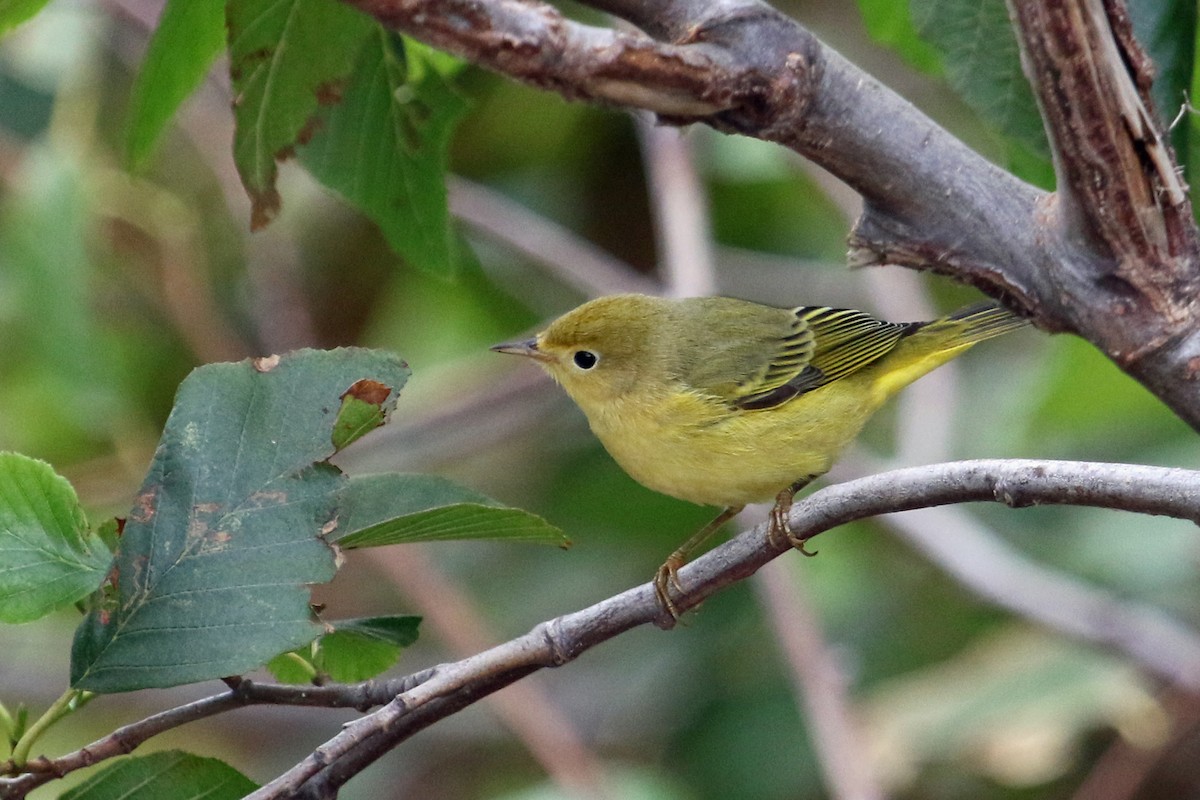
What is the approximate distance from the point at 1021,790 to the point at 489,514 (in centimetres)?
316

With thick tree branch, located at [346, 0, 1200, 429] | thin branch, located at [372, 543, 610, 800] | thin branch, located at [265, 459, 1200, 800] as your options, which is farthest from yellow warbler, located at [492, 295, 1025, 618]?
thick tree branch, located at [346, 0, 1200, 429]

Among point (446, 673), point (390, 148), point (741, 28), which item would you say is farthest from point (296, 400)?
point (741, 28)

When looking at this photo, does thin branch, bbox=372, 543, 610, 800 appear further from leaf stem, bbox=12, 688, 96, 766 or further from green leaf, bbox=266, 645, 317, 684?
leaf stem, bbox=12, 688, 96, 766

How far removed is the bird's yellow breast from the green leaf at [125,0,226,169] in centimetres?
145

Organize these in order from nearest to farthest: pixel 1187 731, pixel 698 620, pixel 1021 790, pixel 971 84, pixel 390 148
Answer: pixel 971 84, pixel 390 148, pixel 1187 731, pixel 1021 790, pixel 698 620

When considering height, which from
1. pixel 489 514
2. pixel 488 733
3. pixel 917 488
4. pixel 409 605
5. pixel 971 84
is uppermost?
pixel 409 605

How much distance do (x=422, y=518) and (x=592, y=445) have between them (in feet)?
11.7

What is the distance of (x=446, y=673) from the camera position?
5.47ft

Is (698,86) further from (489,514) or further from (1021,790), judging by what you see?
(1021,790)

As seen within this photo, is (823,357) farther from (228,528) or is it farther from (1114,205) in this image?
(228,528)

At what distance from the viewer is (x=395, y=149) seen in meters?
2.14

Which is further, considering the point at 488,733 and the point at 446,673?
the point at 488,733

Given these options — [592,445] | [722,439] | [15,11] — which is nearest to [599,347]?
[722,439]

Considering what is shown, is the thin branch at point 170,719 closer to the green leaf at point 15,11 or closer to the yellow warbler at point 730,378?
the green leaf at point 15,11
